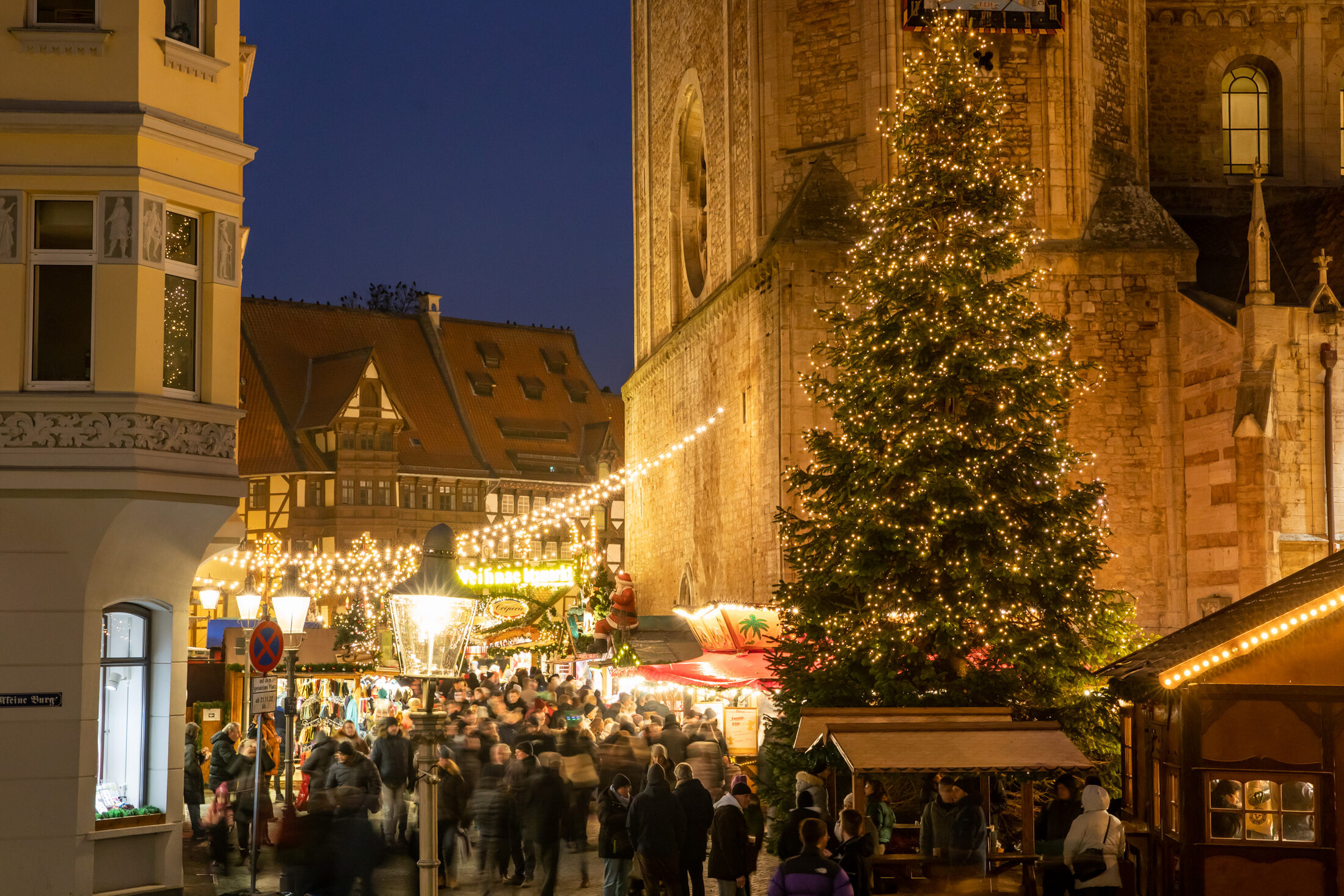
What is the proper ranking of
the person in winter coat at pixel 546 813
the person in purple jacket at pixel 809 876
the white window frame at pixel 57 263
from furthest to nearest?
the person in winter coat at pixel 546 813 → the white window frame at pixel 57 263 → the person in purple jacket at pixel 809 876

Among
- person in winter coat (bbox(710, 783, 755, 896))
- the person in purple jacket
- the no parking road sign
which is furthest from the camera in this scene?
the no parking road sign

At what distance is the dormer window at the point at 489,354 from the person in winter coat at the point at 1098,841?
57764 mm

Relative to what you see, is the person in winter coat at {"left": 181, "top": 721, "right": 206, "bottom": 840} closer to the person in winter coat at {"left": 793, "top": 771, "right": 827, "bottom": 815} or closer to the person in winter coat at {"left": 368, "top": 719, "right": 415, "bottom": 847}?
the person in winter coat at {"left": 368, "top": 719, "right": 415, "bottom": 847}

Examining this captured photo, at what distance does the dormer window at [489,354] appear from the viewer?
226 feet

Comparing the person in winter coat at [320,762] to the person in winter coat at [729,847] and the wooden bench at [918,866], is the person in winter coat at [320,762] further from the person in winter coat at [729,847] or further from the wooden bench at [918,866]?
the wooden bench at [918,866]

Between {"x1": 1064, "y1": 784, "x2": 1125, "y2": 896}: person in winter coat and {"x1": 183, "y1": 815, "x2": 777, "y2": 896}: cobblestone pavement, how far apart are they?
371 centimetres

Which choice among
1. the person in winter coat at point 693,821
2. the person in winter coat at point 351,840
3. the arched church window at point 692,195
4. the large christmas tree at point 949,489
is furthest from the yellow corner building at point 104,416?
the arched church window at point 692,195

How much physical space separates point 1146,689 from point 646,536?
958 inches

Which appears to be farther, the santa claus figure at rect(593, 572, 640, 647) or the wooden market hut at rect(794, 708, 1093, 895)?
the santa claus figure at rect(593, 572, 640, 647)

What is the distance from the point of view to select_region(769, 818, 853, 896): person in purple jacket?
28.8 feet

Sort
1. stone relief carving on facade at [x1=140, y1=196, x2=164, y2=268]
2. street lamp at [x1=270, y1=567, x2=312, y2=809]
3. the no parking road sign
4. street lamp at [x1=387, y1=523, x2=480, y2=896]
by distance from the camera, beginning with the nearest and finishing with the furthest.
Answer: street lamp at [x1=387, y1=523, x2=480, y2=896], stone relief carving on facade at [x1=140, y1=196, x2=164, y2=268], the no parking road sign, street lamp at [x1=270, y1=567, x2=312, y2=809]

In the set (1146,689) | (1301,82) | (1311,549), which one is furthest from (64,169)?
(1301,82)

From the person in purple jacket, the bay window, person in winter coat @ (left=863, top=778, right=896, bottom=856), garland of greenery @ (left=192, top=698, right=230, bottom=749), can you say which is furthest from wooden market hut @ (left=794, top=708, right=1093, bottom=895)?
garland of greenery @ (left=192, top=698, right=230, bottom=749)

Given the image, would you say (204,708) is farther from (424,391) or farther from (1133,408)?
(424,391)
